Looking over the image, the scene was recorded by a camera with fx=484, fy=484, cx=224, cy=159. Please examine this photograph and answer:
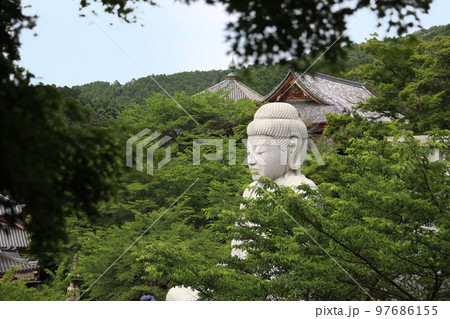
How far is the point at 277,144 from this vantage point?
5.98 metres

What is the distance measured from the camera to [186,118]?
443 inches

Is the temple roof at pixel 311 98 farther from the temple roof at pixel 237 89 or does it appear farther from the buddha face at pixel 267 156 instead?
the buddha face at pixel 267 156

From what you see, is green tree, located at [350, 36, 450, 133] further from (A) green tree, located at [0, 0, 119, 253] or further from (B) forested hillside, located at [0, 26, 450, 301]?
(A) green tree, located at [0, 0, 119, 253]

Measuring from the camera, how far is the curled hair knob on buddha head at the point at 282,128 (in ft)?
19.6

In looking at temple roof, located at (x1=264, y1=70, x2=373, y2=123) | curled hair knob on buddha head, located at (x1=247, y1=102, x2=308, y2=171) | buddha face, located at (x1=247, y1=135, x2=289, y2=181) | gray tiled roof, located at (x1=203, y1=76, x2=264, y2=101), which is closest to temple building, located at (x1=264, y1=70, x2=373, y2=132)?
temple roof, located at (x1=264, y1=70, x2=373, y2=123)

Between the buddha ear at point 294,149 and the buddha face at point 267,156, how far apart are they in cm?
7

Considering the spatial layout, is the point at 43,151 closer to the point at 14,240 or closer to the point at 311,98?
Answer: the point at 14,240

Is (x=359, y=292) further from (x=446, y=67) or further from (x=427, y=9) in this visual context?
(x=446, y=67)

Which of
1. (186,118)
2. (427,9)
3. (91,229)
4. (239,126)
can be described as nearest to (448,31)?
(239,126)

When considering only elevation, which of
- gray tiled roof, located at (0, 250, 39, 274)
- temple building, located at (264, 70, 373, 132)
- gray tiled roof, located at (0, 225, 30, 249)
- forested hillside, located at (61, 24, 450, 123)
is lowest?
gray tiled roof, located at (0, 250, 39, 274)

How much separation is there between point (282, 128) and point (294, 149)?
0.31 meters

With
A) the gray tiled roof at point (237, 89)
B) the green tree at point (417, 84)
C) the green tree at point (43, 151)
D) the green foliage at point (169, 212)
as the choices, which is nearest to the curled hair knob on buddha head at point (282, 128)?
the green foliage at point (169, 212)

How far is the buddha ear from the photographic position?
605 centimetres

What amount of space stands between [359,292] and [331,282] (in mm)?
496
